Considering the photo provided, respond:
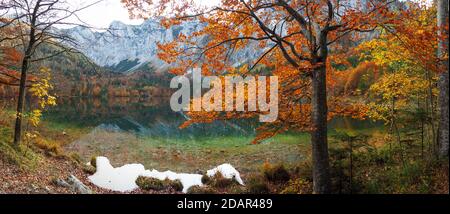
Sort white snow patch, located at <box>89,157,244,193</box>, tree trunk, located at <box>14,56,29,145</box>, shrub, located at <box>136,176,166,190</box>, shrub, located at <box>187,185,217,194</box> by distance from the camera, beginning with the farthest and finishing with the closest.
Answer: white snow patch, located at <box>89,157,244,193</box> < shrub, located at <box>136,176,166,190</box> < shrub, located at <box>187,185,217,194</box> < tree trunk, located at <box>14,56,29,145</box>

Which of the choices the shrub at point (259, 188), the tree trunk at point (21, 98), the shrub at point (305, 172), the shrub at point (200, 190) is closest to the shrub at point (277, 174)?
the shrub at point (305, 172)

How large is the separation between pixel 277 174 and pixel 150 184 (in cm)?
542

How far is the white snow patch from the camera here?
A: 1536 centimetres

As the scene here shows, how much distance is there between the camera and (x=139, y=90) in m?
172

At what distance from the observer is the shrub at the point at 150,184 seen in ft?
49.6

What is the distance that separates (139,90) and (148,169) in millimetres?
156187

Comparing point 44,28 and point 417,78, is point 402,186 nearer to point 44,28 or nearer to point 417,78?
point 417,78

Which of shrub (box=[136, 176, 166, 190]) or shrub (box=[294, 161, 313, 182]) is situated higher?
shrub (box=[294, 161, 313, 182])

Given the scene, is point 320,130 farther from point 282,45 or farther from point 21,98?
point 21,98

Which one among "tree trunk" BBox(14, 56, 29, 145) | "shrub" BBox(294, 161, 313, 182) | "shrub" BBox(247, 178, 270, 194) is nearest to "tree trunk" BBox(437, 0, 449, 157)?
"shrub" BBox(294, 161, 313, 182)

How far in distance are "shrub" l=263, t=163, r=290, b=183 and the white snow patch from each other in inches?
79.5

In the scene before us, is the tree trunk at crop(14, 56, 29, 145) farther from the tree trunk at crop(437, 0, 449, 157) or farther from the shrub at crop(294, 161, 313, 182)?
the tree trunk at crop(437, 0, 449, 157)

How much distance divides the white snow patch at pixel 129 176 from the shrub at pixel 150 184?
10.4 inches
